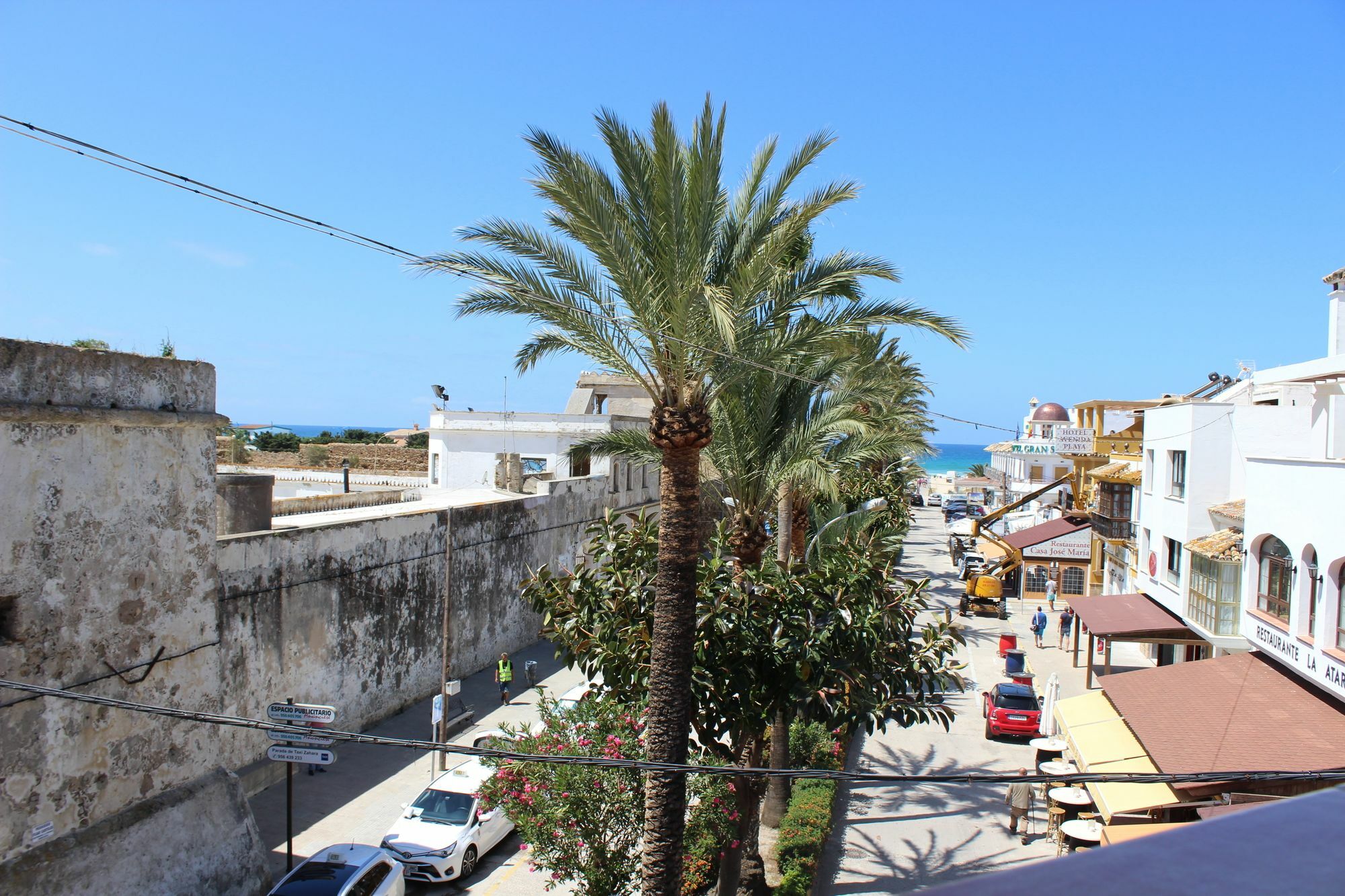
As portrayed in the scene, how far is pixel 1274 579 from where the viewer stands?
631 inches

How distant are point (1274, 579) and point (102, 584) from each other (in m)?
17.6

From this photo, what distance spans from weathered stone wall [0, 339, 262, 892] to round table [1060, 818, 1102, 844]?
36.2 feet

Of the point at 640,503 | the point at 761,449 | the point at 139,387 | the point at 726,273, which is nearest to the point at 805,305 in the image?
the point at 726,273

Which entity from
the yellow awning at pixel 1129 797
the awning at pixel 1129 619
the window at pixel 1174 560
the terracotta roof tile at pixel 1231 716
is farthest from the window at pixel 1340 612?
the window at pixel 1174 560

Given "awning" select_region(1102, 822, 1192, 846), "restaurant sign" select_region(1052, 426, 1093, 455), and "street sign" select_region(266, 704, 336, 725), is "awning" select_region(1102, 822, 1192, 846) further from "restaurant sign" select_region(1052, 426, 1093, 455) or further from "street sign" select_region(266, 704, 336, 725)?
"restaurant sign" select_region(1052, 426, 1093, 455)

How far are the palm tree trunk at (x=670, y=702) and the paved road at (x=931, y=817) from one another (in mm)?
3681

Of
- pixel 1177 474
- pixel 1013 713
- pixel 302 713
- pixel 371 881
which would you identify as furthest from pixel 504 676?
pixel 1177 474

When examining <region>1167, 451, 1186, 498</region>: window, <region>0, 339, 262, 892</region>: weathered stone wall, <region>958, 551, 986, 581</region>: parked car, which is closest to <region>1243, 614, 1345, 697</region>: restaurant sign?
<region>1167, 451, 1186, 498</region>: window

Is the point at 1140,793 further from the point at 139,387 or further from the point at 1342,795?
the point at 139,387

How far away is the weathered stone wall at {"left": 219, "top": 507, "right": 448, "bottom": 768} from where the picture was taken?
49.6 ft

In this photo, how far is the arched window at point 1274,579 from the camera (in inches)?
611

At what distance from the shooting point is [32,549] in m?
9.34

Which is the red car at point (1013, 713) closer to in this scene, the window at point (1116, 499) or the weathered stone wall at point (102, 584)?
the window at point (1116, 499)

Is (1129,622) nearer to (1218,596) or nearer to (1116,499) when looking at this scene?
(1218,596)
